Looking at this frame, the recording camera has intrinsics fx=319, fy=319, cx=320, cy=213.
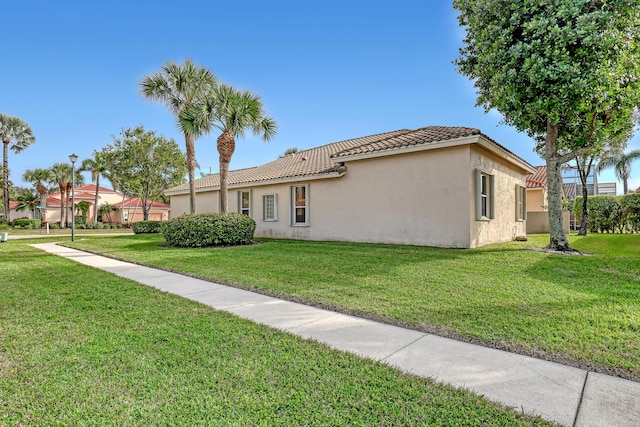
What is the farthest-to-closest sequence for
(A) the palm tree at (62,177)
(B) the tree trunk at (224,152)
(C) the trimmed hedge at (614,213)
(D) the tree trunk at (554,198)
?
1. (A) the palm tree at (62,177)
2. (C) the trimmed hedge at (614,213)
3. (B) the tree trunk at (224,152)
4. (D) the tree trunk at (554,198)

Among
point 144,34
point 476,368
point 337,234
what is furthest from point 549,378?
point 144,34

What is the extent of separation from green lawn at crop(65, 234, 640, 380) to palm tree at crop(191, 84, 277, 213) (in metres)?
4.63

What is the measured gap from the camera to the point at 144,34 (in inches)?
534

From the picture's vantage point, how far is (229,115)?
40.1 feet

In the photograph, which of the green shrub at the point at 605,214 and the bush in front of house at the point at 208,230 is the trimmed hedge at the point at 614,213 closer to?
the green shrub at the point at 605,214

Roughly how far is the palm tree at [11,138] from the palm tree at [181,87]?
3090cm

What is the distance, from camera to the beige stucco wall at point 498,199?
9.91 meters

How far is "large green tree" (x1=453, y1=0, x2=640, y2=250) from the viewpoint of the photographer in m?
7.41

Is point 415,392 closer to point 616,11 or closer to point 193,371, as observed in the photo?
point 193,371

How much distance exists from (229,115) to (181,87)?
180 inches

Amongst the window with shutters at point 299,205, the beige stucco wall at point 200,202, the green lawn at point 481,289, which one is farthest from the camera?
the beige stucco wall at point 200,202

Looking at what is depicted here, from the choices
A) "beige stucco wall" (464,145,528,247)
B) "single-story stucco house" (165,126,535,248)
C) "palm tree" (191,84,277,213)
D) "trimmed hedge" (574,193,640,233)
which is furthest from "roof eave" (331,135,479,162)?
"trimmed hedge" (574,193,640,233)

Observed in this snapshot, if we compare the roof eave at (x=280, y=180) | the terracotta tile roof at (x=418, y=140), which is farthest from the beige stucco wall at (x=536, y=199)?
the roof eave at (x=280, y=180)

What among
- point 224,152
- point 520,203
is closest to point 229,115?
point 224,152
